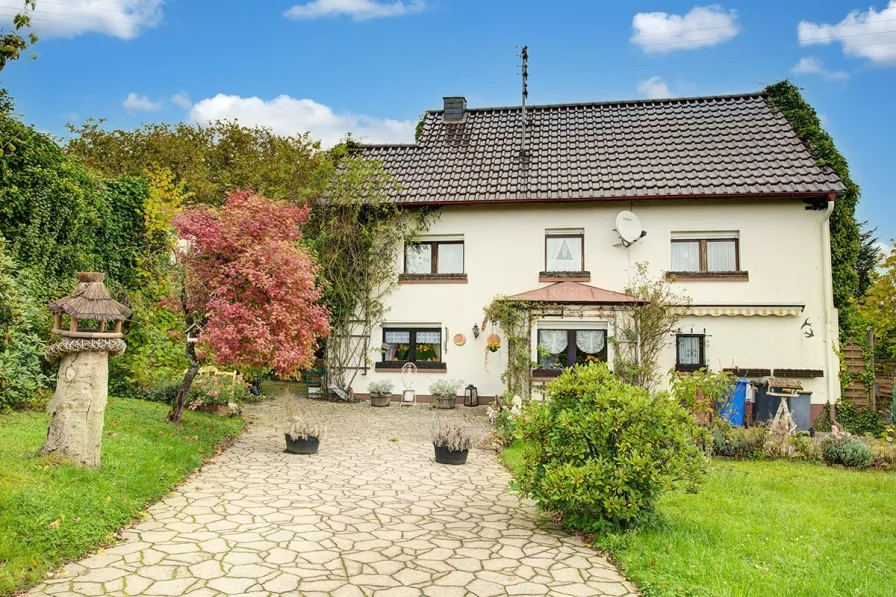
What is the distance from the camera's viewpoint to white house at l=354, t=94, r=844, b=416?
15.4 m

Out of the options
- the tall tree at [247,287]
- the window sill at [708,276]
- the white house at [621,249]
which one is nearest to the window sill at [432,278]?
the white house at [621,249]

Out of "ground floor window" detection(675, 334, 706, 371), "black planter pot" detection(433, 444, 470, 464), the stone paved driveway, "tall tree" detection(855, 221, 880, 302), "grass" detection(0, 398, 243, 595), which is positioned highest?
"tall tree" detection(855, 221, 880, 302)

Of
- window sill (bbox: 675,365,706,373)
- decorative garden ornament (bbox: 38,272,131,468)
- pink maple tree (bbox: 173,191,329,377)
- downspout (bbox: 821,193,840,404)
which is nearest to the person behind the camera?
decorative garden ornament (bbox: 38,272,131,468)

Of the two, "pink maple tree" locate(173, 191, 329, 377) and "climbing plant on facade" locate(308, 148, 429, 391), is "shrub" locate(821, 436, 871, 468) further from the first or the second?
"climbing plant on facade" locate(308, 148, 429, 391)

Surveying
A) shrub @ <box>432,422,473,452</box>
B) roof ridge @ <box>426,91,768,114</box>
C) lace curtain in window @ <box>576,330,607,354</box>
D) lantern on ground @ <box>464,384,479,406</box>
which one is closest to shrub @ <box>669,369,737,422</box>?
shrub @ <box>432,422,473,452</box>

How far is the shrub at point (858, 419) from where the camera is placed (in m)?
14.7

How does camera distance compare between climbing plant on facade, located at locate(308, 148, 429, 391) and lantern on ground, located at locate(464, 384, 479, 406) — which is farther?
climbing plant on facade, located at locate(308, 148, 429, 391)

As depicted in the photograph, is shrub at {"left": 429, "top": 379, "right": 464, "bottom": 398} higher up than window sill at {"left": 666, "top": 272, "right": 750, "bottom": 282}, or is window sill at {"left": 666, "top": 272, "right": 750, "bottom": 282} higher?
window sill at {"left": 666, "top": 272, "right": 750, "bottom": 282}

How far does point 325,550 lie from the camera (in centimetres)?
563

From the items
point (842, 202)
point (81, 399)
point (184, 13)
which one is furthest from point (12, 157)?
point (842, 202)

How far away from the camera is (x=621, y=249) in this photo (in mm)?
16266

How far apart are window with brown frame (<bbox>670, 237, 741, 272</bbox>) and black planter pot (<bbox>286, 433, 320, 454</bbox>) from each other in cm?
1069

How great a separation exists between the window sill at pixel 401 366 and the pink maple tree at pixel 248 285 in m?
6.84

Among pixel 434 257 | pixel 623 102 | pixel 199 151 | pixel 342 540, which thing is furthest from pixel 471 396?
pixel 199 151
